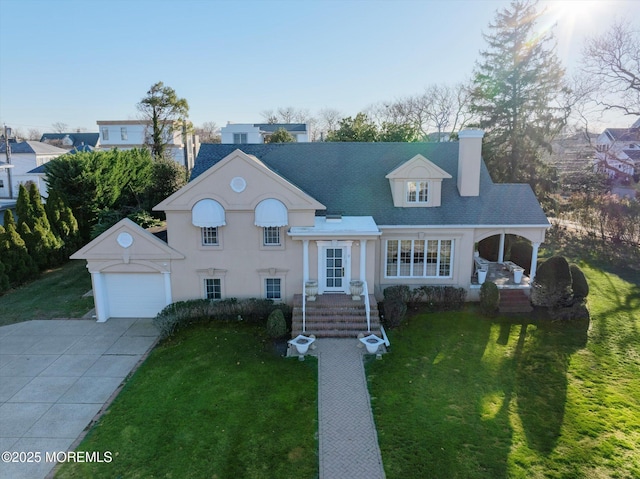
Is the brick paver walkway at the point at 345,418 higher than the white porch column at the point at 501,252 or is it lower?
lower

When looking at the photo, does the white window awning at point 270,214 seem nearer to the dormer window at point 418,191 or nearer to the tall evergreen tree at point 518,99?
the dormer window at point 418,191

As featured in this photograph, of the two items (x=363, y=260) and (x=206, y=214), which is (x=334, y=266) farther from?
(x=206, y=214)

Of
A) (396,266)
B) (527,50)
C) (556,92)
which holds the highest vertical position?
(527,50)

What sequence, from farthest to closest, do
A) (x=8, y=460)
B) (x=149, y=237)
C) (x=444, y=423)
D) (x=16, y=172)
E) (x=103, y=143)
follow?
(x=103, y=143) → (x=16, y=172) → (x=149, y=237) → (x=444, y=423) → (x=8, y=460)

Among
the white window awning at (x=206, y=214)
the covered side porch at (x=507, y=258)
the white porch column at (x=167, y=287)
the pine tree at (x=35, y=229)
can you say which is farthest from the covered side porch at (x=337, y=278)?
the pine tree at (x=35, y=229)

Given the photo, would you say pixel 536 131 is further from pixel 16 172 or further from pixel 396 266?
pixel 16 172

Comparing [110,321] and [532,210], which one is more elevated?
[532,210]

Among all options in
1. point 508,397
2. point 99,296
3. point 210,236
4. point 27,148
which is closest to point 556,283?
point 508,397

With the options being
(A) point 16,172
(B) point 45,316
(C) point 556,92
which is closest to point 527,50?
(C) point 556,92
